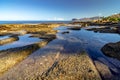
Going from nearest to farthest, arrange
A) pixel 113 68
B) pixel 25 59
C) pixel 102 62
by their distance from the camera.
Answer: pixel 113 68
pixel 102 62
pixel 25 59

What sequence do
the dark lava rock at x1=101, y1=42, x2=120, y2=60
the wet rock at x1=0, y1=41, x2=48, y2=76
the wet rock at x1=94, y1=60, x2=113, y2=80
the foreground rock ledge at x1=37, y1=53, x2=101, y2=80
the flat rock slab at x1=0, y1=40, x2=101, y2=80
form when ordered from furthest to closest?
1. the dark lava rock at x1=101, y1=42, x2=120, y2=60
2. the wet rock at x1=0, y1=41, x2=48, y2=76
3. the wet rock at x1=94, y1=60, x2=113, y2=80
4. the flat rock slab at x1=0, y1=40, x2=101, y2=80
5. the foreground rock ledge at x1=37, y1=53, x2=101, y2=80

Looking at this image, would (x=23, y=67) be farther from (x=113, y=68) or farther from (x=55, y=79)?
(x=113, y=68)

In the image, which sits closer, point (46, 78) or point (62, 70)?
point (46, 78)

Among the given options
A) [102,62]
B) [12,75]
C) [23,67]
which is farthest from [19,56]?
[102,62]

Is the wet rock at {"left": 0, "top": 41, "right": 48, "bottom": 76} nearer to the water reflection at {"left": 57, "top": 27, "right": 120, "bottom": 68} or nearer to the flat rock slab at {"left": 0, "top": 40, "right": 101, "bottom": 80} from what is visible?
the flat rock slab at {"left": 0, "top": 40, "right": 101, "bottom": 80}

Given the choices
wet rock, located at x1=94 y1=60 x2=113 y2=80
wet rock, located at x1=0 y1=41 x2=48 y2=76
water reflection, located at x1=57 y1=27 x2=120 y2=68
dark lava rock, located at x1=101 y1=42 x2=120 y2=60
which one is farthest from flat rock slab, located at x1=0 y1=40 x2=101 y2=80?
dark lava rock, located at x1=101 y1=42 x2=120 y2=60

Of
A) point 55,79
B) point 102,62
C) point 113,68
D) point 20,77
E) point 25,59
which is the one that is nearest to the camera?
point 55,79

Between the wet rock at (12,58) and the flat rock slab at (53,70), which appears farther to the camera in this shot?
the wet rock at (12,58)

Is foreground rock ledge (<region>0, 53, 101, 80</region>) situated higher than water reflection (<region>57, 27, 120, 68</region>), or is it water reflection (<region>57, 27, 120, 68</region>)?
foreground rock ledge (<region>0, 53, 101, 80</region>)

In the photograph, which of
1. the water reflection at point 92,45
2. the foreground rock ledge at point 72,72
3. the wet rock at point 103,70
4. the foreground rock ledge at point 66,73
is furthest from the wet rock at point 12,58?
the wet rock at point 103,70

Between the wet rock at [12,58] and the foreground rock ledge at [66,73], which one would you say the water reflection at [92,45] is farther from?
the wet rock at [12,58]

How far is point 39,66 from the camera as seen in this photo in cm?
1622

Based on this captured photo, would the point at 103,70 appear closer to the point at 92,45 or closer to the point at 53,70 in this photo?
the point at 53,70

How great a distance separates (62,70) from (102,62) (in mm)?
5239
